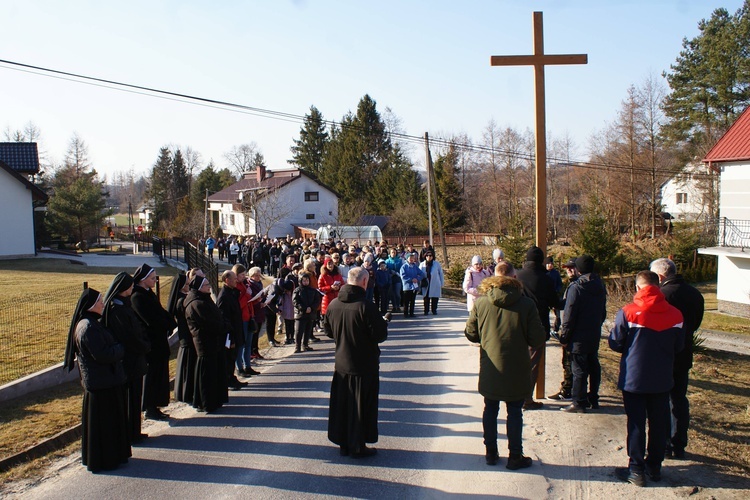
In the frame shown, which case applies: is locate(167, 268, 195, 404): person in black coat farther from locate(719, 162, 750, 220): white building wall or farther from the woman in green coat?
locate(719, 162, 750, 220): white building wall

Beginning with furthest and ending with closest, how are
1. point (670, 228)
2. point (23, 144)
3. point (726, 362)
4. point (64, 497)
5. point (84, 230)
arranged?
1. point (84, 230)
2. point (670, 228)
3. point (23, 144)
4. point (726, 362)
5. point (64, 497)

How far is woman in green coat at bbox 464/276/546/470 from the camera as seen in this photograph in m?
5.88

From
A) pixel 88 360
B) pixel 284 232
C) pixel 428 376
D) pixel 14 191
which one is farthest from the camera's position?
pixel 284 232

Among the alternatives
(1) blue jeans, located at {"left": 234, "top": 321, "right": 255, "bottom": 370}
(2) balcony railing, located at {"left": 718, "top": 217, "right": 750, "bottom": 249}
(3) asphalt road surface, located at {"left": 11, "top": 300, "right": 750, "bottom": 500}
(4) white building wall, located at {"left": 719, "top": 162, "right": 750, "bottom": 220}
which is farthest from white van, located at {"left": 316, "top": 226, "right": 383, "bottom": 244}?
(3) asphalt road surface, located at {"left": 11, "top": 300, "right": 750, "bottom": 500}

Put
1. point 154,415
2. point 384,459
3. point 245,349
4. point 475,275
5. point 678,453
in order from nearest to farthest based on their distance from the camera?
point 678,453 → point 384,459 → point 154,415 → point 245,349 → point 475,275

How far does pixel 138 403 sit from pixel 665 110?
51782 mm

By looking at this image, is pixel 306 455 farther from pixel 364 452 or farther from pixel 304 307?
pixel 304 307

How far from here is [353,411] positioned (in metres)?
6.39

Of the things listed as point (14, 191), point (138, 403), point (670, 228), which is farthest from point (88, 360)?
point (670, 228)

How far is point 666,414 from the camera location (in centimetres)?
583

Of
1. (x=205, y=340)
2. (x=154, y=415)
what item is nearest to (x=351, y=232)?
(x=205, y=340)

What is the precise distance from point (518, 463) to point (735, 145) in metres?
26.1

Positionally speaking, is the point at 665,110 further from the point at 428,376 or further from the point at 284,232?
the point at 428,376

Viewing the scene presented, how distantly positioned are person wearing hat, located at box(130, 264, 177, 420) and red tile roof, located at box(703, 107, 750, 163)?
2569cm
